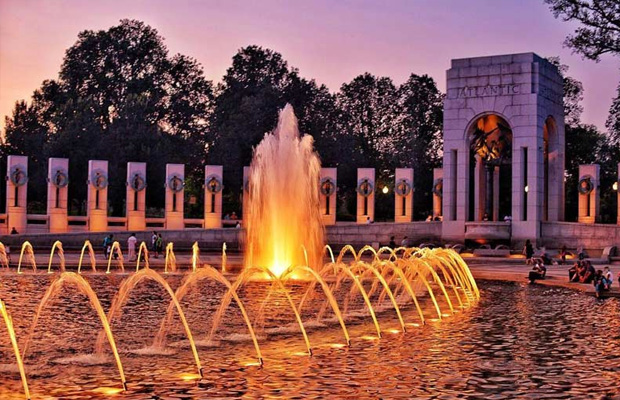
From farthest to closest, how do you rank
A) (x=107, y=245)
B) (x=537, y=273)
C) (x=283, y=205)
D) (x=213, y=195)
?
1. (x=213, y=195)
2. (x=107, y=245)
3. (x=283, y=205)
4. (x=537, y=273)

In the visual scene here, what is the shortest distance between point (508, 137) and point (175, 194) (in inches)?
731

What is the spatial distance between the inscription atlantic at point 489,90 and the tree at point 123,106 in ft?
96.8

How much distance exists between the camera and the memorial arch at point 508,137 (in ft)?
139

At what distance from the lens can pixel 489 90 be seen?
43.3 m

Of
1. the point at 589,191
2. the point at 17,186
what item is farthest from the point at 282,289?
the point at 17,186

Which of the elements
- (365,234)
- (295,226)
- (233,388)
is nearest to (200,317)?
(233,388)

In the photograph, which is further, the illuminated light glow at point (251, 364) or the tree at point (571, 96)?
the tree at point (571, 96)

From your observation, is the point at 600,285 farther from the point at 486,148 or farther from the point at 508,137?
the point at 508,137

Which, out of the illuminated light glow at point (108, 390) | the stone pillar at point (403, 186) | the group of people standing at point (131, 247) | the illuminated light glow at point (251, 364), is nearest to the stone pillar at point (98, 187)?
the group of people standing at point (131, 247)

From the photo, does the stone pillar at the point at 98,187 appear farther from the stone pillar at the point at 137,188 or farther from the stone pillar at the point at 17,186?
the stone pillar at the point at 17,186

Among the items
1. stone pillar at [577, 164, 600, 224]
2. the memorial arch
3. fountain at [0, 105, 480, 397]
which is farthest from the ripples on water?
stone pillar at [577, 164, 600, 224]

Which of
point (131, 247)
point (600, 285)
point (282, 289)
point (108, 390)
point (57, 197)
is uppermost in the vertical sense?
point (57, 197)

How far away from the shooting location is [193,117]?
7956 cm

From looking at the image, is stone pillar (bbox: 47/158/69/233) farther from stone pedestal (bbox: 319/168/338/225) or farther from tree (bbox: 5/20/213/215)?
tree (bbox: 5/20/213/215)
